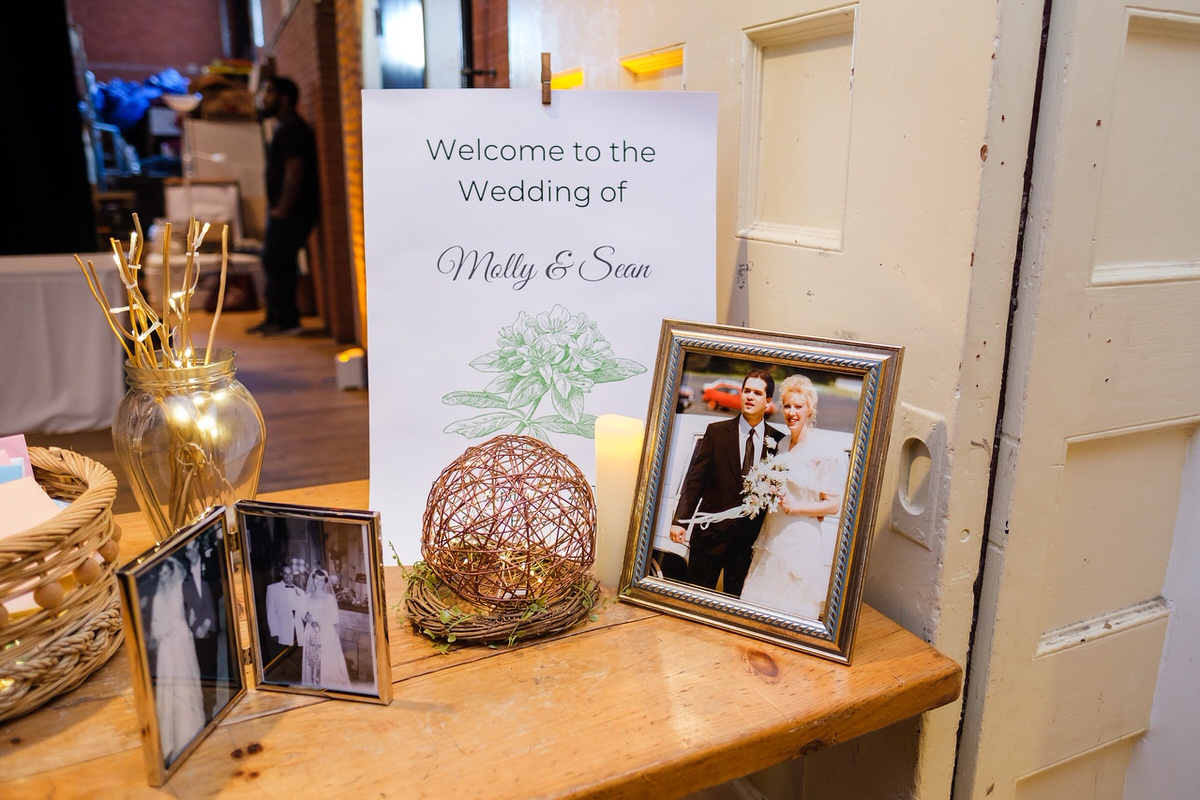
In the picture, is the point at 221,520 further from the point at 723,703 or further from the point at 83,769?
the point at 723,703

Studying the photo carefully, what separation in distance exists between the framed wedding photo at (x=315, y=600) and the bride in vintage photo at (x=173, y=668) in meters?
0.07

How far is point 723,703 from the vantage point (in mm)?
729

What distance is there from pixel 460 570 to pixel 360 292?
4.65 m

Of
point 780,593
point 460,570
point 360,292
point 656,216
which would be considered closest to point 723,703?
point 780,593

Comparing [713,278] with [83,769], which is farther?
[713,278]

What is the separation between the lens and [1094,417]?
0.87 meters

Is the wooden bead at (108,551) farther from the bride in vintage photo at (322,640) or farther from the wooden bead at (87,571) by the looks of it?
the bride in vintage photo at (322,640)

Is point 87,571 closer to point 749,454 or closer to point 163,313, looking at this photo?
point 163,313

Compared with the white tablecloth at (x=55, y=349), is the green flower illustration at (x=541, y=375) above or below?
above

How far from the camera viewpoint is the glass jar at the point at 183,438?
89 cm

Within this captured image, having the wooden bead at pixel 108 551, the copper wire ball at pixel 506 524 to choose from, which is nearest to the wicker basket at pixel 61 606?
the wooden bead at pixel 108 551

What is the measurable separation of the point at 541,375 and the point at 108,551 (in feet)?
1.56

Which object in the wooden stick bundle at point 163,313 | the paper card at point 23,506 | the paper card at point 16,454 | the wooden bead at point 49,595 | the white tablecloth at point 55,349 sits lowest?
the white tablecloth at point 55,349

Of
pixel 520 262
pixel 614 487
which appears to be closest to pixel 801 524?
pixel 614 487
